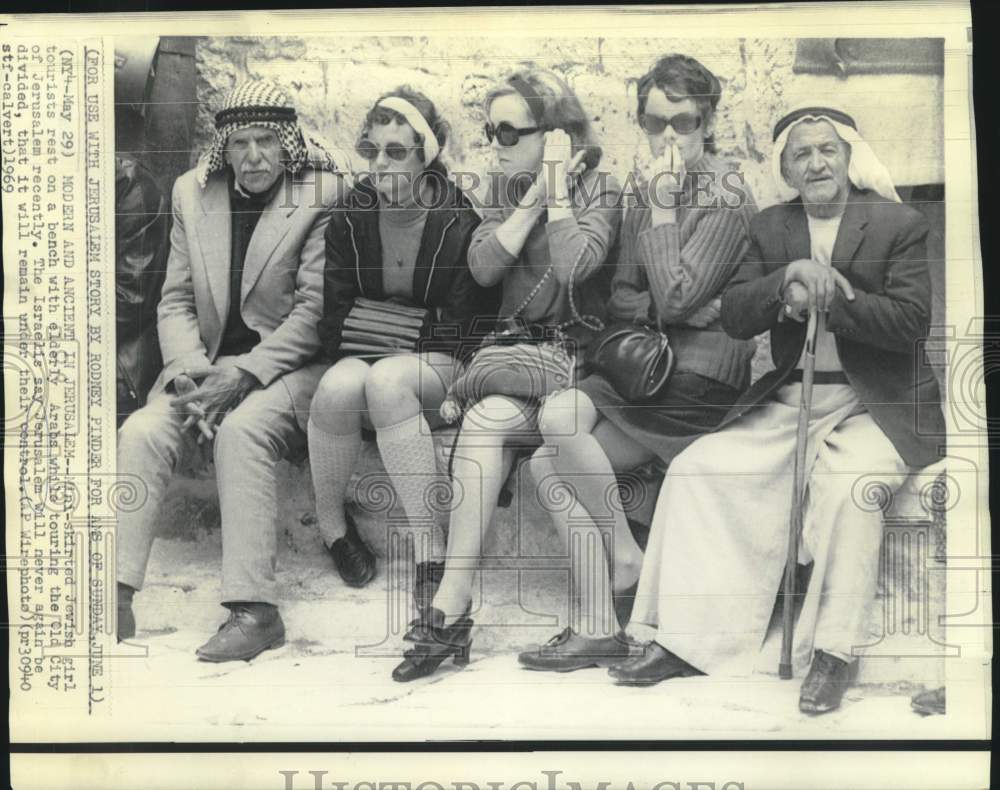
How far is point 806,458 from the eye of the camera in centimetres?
463

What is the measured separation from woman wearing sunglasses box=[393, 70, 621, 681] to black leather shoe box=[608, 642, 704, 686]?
1.93ft

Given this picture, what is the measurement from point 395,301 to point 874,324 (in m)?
1.78

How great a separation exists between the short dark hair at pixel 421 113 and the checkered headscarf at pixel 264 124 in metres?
0.20

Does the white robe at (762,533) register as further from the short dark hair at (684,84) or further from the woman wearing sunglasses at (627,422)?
the short dark hair at (684,84)

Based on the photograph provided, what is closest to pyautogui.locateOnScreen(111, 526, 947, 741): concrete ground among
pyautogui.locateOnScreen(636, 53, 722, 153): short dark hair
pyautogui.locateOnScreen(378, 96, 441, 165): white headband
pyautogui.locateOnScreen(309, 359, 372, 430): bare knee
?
pyautogui.locateOnScreen(309, 359, 372, 430): bare knee

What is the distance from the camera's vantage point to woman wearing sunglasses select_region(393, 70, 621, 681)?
4.64 meters

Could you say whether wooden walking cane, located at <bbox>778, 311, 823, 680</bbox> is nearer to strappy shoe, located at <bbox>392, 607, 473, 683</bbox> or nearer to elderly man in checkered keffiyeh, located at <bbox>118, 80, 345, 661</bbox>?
strappy shoe, located at <bbox>392, 607, 473, 683</bbox>

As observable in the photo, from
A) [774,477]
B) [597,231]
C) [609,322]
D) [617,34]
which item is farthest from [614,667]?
[617,34]

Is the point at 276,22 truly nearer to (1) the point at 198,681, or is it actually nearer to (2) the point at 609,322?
(2) the point at 609,322

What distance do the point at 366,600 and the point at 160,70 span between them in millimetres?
2151

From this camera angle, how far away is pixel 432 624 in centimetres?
465

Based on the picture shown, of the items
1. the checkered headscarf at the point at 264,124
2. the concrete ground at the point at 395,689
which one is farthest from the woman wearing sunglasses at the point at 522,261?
the checkered headscarf at the point at 264,124

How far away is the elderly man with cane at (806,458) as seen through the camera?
182 inches

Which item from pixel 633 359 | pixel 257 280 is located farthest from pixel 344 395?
pixel 633 359
